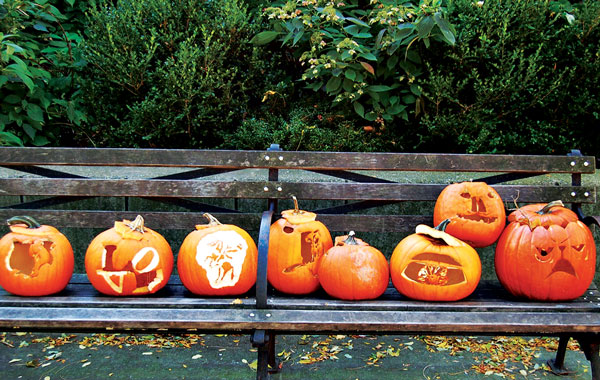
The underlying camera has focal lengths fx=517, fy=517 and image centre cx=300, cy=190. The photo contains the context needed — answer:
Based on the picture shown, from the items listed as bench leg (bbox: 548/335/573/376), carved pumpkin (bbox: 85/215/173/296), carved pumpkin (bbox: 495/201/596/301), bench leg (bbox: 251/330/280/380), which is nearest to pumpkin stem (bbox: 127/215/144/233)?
carved pumpkin (bbox: 85/215/173/296)

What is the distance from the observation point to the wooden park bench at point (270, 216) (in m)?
2.29

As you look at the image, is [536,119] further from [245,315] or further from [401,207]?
[245,315]

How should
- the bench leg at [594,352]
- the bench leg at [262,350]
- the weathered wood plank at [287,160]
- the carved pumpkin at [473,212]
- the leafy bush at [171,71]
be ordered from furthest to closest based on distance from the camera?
the leafy bush at [171,71] → the weathered wood plank at [287,160] → the carved pumpkin at [473,212] → the bench leg at [594,352] → the bench leg at [262,350]

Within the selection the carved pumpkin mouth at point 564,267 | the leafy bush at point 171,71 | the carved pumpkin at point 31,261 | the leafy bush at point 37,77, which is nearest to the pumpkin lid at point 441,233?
the carved pumpkin mouth at point 564,267

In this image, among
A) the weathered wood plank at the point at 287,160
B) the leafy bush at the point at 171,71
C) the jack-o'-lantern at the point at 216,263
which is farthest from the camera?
the leafy bush at the point at 171,71

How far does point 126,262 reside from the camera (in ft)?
8.21

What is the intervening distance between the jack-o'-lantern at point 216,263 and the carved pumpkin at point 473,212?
1.07 metres

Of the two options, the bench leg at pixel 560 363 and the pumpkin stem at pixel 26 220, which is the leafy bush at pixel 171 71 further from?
the bench leg at pixel 560 363

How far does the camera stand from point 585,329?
2283 millimetres

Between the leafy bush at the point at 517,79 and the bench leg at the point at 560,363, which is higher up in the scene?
the leafy bush at the point at 517,79

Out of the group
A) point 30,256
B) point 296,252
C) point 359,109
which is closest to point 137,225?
point 30,256

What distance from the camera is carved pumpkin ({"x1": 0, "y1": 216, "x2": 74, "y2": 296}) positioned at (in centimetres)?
249

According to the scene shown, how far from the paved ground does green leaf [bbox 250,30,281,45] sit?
91.6 inches

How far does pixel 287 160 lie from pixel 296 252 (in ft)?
1.80
